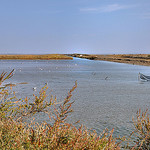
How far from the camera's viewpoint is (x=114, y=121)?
40.6 feet

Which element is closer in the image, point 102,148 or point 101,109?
point 102,148

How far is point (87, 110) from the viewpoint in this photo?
48.3ft

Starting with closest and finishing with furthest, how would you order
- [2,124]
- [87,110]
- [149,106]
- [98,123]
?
1. [2,124]
2. [98,123]
3. [87,110]
4. [149,106]

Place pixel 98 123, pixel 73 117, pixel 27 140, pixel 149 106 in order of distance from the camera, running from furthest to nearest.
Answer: pixel 149 106
pixel 73 117
pixel 98 123
pixel 27 140

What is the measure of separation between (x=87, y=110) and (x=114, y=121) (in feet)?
8.48

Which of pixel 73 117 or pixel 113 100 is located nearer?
pixel 73 117

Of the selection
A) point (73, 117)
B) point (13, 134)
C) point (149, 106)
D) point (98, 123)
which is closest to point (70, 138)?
point (13, 134)

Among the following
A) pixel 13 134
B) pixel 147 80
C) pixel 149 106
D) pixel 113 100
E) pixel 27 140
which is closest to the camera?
pixel 27 140

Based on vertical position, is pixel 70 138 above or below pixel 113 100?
above

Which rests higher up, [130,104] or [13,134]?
[13,134]

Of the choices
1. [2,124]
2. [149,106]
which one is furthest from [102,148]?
[149,106]

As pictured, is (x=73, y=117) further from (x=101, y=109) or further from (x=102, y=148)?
(x=102, y=148)

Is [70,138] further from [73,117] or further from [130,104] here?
[130,104]

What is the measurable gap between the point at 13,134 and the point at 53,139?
32.2 inches
